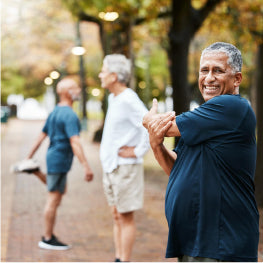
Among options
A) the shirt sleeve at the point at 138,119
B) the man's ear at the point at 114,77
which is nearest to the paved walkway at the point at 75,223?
the shirt sleeve at the point at 138,119

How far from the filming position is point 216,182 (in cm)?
252

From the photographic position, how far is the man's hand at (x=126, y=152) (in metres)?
4.91

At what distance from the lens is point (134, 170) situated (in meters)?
5.02

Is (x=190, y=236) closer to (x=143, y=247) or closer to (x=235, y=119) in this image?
(x=235, y=119)

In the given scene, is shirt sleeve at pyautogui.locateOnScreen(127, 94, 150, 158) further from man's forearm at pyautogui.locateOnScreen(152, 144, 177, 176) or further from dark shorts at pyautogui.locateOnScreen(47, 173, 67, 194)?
man's forearm at pyautogui.locateOnScreen(152, 144, 177, 176)

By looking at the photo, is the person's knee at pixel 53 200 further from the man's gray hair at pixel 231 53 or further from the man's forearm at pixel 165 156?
the man's gray hair at pixel 231 53

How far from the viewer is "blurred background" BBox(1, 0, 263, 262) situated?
11.8 meters

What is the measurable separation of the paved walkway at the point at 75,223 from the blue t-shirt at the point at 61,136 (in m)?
1.02

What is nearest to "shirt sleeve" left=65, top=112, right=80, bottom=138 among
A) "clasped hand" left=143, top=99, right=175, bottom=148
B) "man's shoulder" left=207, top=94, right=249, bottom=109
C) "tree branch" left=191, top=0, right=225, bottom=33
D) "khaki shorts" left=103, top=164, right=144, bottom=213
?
"khaki shorts" left=103, top=164, right=144, bottom=213

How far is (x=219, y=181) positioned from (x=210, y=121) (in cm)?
30

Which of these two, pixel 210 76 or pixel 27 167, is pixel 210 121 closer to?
pixel 210 76

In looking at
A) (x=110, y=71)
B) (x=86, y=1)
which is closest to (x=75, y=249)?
(x=110, y=71)

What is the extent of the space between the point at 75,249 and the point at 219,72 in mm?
4034

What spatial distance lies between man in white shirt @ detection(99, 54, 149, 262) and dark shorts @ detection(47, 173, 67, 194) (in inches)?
38.0
